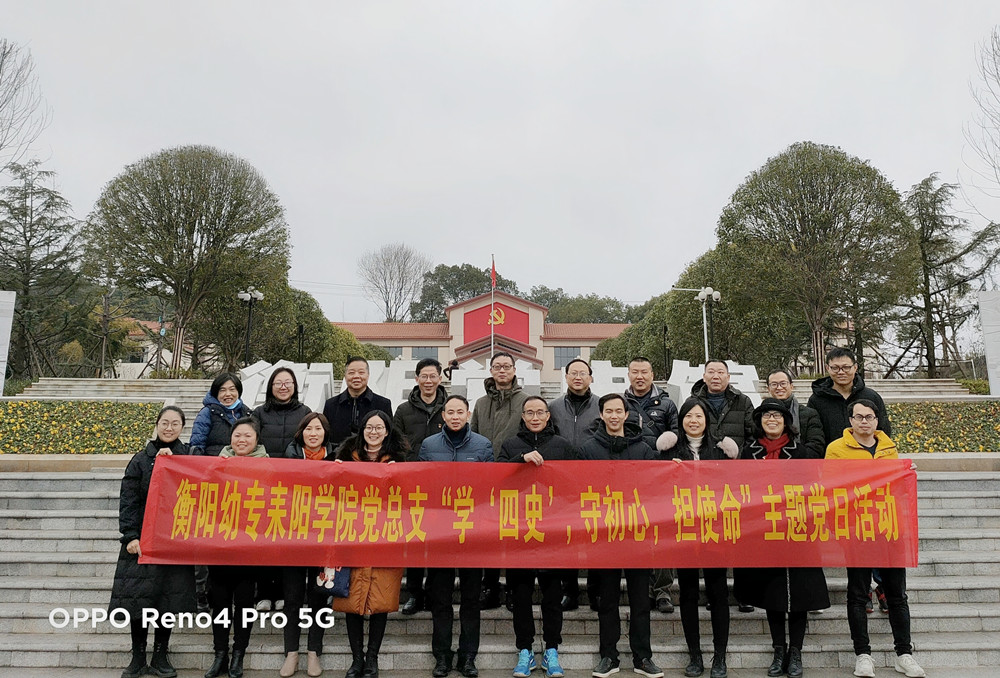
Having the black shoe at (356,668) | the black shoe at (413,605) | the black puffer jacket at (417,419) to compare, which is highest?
the black puffer jacket at (417,419)

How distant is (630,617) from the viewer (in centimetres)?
437

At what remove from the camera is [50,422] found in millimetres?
10852

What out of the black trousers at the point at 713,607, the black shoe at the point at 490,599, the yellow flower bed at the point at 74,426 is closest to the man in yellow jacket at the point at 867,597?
the black trousers at the point at 713,607

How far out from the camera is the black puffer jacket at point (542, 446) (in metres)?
4.71

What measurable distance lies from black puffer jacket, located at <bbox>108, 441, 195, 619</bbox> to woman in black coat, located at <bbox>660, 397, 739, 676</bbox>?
11.8 ft

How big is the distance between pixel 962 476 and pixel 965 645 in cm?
326

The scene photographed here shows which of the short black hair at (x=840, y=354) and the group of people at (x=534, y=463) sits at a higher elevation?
the short black hair at (x=840, y=354)

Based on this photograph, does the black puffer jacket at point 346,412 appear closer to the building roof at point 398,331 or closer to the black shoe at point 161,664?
the black shoe at point 161,664

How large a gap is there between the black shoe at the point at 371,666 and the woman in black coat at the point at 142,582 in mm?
1381

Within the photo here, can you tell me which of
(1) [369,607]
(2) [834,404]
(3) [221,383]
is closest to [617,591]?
(1) [369,607]

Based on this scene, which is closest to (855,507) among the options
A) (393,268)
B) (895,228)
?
(895,228)

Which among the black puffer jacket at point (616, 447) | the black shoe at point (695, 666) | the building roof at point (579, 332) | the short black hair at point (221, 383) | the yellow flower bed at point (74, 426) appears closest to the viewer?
the black shoe at point (695, 666)

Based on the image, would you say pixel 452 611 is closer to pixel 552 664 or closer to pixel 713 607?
pixel 552 664

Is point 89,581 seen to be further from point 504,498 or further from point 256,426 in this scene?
point 504,498
